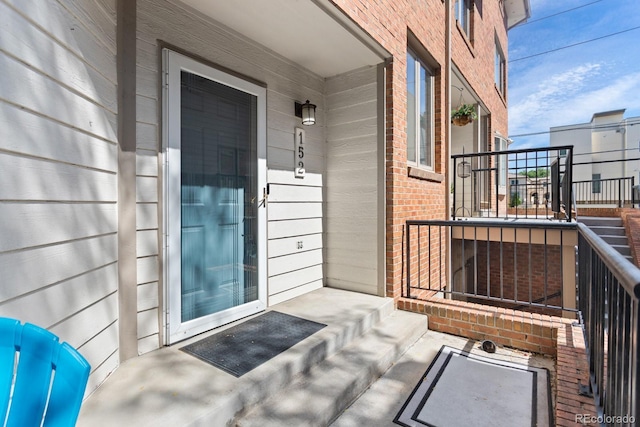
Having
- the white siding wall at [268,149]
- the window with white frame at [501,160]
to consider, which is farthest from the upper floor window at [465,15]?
the white siding wall at [268,149]

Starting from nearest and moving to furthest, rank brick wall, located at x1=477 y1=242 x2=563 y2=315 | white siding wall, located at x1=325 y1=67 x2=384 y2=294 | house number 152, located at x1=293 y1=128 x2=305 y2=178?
house number 152, located at x1=293 y1=128 x2=305 y2=178 < white siding wall, located at x1=325 y1=67 x2=384 y2=294 < brick wall, located at x1=477 y1=242 x2=563 y2=315

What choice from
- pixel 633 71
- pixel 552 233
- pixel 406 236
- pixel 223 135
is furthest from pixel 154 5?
pixel 633 71

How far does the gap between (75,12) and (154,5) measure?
80 centimetres

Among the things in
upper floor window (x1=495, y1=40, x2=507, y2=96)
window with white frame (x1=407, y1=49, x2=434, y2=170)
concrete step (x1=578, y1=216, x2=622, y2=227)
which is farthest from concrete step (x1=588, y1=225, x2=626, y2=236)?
upper floor window (x1=495, y1=40, x2=507, y2=96)

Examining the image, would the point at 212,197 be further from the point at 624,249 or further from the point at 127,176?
the point at 624,249

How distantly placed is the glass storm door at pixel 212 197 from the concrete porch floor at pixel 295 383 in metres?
0.31

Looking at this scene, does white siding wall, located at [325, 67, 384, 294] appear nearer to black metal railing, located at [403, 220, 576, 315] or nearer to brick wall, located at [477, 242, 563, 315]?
black metal railing, located at [403, 220, 576, 315]

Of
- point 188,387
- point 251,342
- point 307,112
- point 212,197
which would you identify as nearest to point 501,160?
point 307,112

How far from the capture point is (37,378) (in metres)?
0.89

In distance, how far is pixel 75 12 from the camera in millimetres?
1577

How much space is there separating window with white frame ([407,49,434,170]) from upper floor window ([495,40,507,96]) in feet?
19.1

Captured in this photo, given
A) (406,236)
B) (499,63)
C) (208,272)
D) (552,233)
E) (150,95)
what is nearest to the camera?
(150,95)

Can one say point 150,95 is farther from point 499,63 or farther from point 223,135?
point 499,63

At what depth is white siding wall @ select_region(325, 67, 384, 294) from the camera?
351cm
